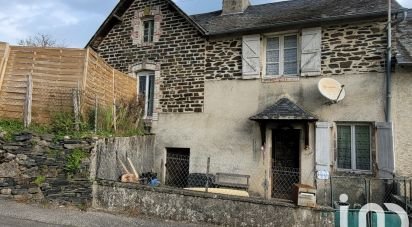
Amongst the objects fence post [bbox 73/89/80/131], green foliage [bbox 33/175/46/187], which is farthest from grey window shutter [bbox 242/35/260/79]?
green foliage [bbox 33/175/46/187]

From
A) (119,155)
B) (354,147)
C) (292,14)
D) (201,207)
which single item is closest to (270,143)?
(354,147)

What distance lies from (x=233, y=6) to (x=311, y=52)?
4470 millimetres

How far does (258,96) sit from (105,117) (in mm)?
4322

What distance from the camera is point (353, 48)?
9.39 meters

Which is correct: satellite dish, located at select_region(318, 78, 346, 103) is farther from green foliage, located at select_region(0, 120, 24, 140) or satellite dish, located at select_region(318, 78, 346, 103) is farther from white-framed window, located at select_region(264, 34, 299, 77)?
green foliage, located at select_region(0, 120, 24, 140)

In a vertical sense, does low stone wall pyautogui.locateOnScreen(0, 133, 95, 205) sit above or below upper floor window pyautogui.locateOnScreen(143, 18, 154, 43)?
below

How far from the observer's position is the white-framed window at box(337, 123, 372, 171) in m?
9.10

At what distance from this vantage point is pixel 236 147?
1043 centimetres

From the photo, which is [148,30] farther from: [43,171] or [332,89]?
[332,89]

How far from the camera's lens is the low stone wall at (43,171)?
315 inches

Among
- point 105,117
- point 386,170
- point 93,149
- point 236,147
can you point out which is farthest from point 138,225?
point 386,170

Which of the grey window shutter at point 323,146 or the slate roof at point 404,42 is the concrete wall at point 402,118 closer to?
the slate roof at point 404,42

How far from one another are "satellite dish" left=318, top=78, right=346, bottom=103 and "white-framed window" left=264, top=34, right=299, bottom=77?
1080 millimetres

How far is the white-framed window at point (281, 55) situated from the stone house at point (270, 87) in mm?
29
